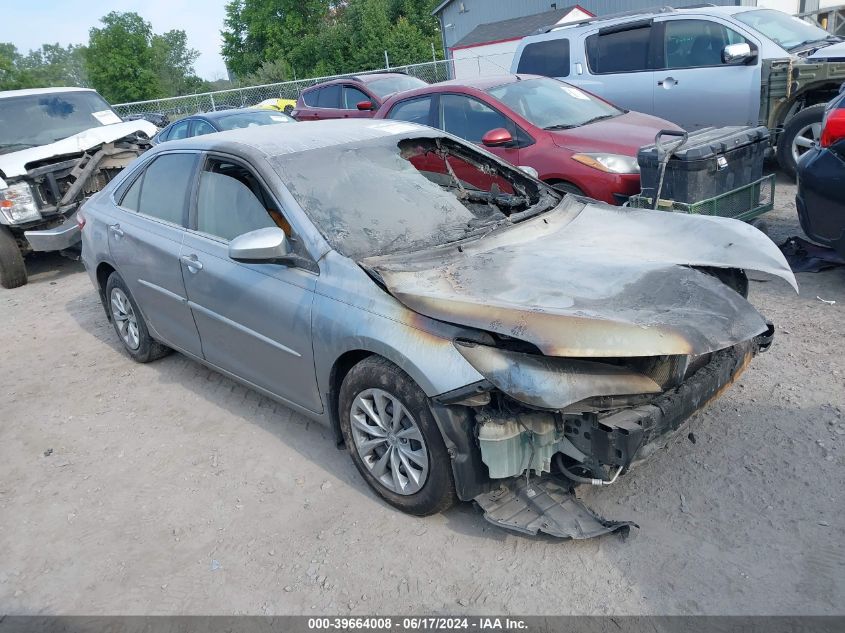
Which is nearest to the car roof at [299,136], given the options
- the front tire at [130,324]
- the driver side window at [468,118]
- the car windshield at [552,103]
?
the front tire at [130,324]

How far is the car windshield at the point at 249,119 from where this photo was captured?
991 centimetres

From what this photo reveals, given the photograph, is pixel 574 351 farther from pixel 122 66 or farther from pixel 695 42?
pixel 122 66

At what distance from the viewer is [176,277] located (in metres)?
4.49

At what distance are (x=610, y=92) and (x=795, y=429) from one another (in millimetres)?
6856

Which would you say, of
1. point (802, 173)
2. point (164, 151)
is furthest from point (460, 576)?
point (802, 173)

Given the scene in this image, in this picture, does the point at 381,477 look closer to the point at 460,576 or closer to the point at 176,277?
the point at 460,576

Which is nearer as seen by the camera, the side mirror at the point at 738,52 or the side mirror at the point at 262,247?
the side mirror at the point at 262,247

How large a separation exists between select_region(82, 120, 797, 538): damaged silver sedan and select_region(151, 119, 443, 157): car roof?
0.07 ft

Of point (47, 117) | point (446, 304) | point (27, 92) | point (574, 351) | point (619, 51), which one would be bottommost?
point (574, 351)

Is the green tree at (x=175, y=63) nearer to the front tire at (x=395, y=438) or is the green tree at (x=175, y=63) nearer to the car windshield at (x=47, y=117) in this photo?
the car windshield at (x=47, y=117)

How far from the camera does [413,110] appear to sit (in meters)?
7.85

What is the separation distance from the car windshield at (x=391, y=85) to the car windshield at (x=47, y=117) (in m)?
3.84

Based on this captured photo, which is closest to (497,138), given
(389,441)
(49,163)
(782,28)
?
(389,441)

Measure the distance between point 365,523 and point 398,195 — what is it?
178cm
